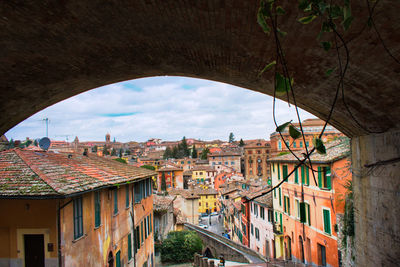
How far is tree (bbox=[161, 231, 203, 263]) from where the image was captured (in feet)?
79.2

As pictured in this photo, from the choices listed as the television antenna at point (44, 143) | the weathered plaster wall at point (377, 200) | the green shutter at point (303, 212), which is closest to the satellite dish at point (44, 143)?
the television antenna at point (44, 143)

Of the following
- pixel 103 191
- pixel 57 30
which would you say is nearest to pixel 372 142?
pixel 57 30

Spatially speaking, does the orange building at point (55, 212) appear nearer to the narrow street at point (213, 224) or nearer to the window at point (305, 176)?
the window at point (305, 176)

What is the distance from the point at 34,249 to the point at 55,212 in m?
1.23

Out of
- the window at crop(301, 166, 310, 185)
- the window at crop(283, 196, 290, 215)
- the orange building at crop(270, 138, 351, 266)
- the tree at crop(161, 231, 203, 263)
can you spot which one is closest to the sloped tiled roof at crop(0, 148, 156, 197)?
the orange building at crop(270, 138, 351, 266)

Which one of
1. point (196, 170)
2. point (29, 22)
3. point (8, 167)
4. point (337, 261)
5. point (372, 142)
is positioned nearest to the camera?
point (29, 22)

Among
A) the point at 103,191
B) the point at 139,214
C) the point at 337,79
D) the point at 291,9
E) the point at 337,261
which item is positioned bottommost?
the point at 337,261

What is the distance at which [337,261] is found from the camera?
1658 cm

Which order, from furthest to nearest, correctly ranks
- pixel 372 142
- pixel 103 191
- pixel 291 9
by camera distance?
pixel 103 191
pixel 372 142
pixel 291 9

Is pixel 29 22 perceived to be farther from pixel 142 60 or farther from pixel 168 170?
pixel 168 170

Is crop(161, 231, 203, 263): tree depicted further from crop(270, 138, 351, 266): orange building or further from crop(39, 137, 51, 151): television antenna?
crop(39, 137, 51, 151): television antenna

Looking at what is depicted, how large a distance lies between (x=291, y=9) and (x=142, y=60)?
2.65 meters

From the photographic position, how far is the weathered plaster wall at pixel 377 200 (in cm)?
488

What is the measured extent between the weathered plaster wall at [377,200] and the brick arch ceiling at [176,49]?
383 mm
